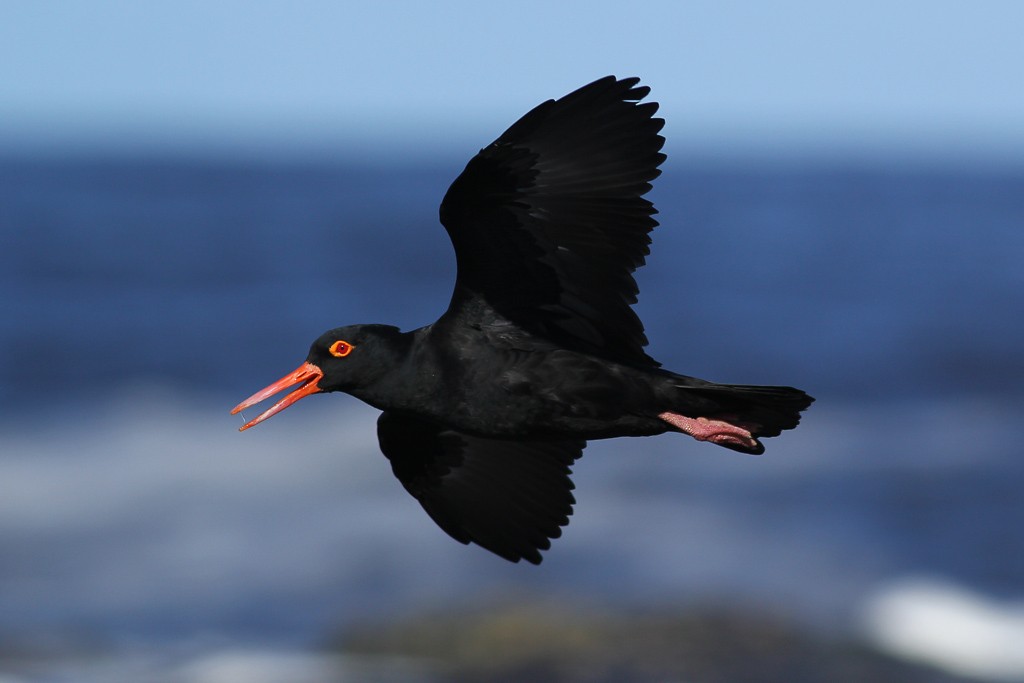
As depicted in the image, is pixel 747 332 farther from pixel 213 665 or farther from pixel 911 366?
pixel 213 665

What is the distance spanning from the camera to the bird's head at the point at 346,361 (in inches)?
303

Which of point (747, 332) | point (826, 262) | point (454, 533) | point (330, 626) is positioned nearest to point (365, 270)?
point (747, 332)

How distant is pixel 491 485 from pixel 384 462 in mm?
13197

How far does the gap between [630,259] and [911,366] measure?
24781mm

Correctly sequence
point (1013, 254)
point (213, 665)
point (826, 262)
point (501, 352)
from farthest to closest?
point (1013, 254) < point (826, 262) < point (213, 665) < point (501, 352)

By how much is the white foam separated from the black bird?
9.06 metres

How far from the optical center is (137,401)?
26922 mm

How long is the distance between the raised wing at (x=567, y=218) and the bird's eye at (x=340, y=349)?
51cm

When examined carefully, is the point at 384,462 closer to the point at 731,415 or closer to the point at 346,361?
the point at 346,361

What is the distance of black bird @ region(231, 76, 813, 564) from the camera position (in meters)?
7.64

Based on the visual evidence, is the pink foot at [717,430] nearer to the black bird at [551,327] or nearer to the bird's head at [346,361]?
the black bird at [551,327]

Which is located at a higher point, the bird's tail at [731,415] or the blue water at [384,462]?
the blue water at [384,462]

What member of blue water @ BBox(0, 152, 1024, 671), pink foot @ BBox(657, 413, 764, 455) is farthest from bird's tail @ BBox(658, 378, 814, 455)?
blue water @ BBox(0, 152, 1024, 671)

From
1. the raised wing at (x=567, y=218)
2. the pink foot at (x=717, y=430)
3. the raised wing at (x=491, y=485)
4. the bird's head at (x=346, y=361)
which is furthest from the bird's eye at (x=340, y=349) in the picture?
the pink foot at (x=717, y=430)
